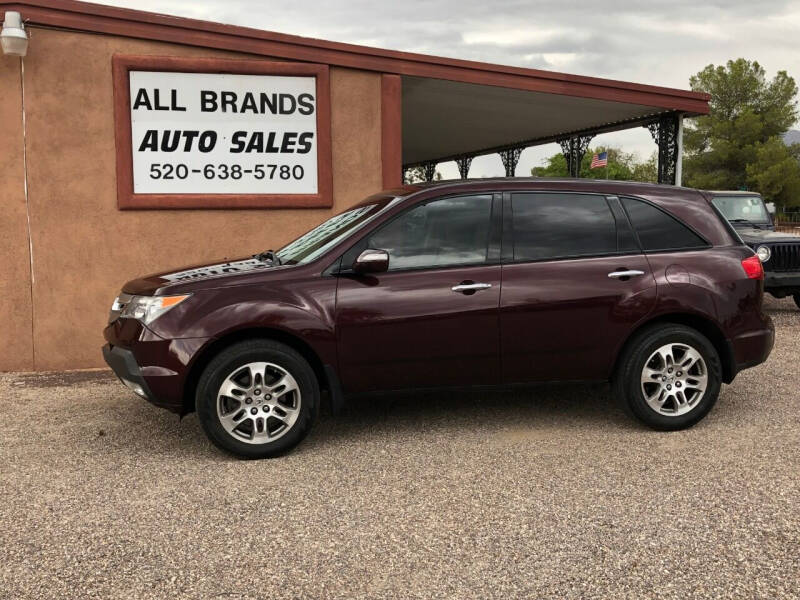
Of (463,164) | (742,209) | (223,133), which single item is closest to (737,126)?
(463,164)

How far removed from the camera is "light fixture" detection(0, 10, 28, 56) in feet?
22.9

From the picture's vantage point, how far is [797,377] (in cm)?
680

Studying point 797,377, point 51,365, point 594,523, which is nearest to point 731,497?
point 594,523

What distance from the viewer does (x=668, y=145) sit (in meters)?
11.7

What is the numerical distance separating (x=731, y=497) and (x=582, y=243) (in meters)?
1.91

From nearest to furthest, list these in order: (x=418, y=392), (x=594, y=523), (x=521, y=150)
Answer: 1. (x=594, y=523)
2. (x=418, y=392)
3. (x=521, y=150)

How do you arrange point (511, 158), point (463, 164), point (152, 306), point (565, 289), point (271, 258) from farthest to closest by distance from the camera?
point (463, 164)
point (511, 158)
point (271, 258)
point (565, 289)
point (152, 306)

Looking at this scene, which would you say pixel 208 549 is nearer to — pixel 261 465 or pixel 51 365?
pixel 261 465

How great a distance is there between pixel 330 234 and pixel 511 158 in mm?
16160

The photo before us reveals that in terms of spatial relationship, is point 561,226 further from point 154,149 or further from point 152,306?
point 154,149

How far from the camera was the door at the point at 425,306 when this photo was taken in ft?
15.5

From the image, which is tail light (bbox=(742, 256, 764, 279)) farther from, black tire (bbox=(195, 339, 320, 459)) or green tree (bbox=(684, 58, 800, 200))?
green tree (bbox=(684, 58, 800, 200))

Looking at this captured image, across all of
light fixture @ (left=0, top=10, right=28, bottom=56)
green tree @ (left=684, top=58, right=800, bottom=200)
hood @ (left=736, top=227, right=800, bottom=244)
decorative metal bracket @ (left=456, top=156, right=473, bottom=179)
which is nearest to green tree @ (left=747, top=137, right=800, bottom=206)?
green tree @ (left=684, top=58, right=800, bottom=200)

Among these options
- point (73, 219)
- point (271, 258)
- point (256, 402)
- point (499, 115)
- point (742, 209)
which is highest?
point (499, 115)
